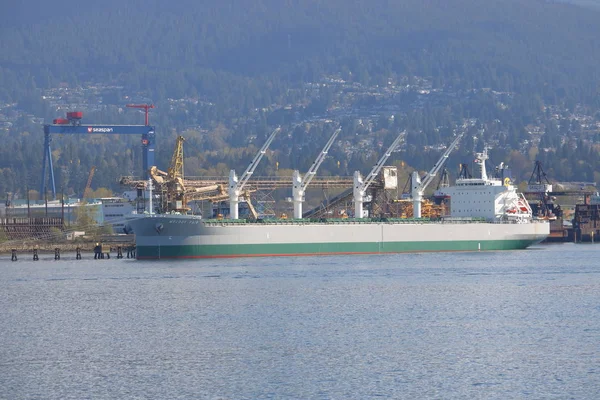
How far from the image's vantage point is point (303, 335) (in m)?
40.8

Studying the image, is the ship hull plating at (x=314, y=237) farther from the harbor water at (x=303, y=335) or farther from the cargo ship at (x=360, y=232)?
the harbor water at (x=303, y=335)

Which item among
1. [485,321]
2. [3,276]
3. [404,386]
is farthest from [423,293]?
[3,276]

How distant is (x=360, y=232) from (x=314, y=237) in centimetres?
362

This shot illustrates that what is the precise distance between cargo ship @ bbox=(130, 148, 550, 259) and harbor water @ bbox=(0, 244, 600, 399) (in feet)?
42.9

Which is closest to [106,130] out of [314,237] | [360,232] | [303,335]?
[360,232]

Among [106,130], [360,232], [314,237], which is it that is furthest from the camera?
[106,130]

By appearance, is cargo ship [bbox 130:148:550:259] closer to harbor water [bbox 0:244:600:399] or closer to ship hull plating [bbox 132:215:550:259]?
ship hull plating [bbox 132:215:550:259]

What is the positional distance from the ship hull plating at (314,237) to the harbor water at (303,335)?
42.7 feet

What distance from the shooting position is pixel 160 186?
292ft

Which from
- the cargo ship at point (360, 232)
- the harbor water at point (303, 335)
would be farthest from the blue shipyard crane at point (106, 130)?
the harbor water at point (303, 335)

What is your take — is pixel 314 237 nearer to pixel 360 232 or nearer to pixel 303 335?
pixel 360 232

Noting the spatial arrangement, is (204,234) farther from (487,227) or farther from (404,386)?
(404,386)

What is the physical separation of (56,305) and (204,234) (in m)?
28.6

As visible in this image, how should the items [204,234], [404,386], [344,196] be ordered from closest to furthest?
1. [404,386]
2. [204,234]
3. [344,196]
